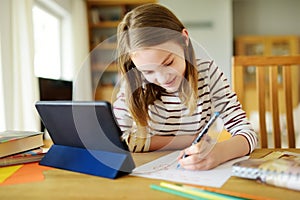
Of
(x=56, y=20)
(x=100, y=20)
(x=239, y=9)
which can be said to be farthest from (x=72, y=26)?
(x=239, y=9)

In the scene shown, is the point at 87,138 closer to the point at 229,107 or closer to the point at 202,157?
the point at 202,157

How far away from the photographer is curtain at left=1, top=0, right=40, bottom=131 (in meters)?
1.99

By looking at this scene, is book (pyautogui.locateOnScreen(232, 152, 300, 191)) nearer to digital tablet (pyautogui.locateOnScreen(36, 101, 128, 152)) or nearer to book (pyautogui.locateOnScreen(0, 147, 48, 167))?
digital tablet (pyautogui.locateOnScreen(36, 101, 128, 152))

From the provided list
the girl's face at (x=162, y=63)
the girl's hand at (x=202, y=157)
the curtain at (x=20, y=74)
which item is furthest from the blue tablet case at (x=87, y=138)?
the curtain at (x=20, y=74)

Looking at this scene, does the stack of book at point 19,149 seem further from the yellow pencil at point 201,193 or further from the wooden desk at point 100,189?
the yellow pencil at point 201,193

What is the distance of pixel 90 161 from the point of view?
2.01 feet

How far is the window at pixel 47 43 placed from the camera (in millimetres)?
2766

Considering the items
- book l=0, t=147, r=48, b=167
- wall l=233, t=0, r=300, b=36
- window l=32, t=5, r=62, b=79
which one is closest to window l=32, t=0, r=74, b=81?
window l=32, t=5, r=62, b=79

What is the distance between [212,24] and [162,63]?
126 inches

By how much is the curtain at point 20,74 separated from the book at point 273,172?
5.64 feet

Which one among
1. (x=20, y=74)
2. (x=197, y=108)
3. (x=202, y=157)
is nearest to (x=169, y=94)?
(x=197, y=108)

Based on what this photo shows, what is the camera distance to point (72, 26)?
336 cm

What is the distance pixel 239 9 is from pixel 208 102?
144 inches

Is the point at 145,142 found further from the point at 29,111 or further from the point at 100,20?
the point at 100,20
